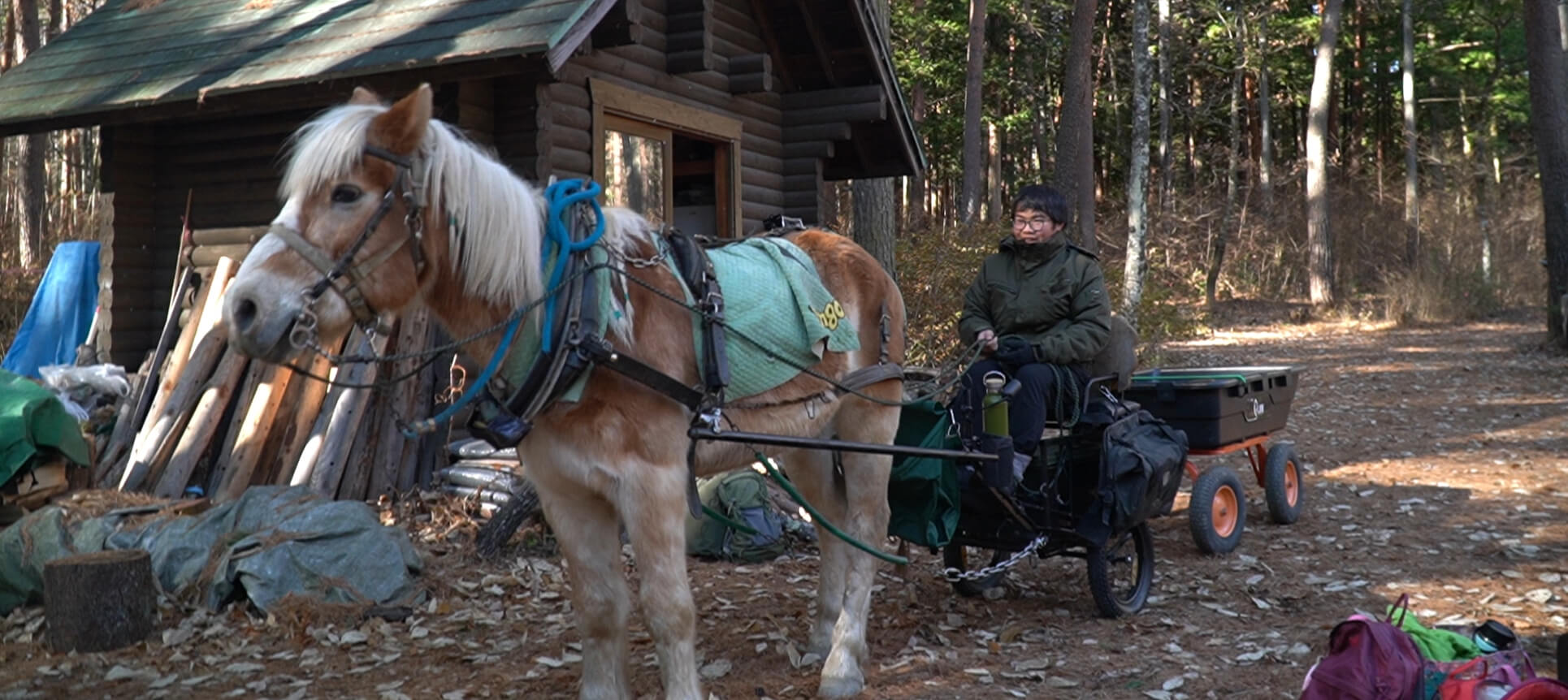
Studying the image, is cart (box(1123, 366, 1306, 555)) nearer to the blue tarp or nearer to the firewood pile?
the firewood pile

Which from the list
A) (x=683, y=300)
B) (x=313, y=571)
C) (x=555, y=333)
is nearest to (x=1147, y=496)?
(x=683, y=300)

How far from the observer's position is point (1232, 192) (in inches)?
1102

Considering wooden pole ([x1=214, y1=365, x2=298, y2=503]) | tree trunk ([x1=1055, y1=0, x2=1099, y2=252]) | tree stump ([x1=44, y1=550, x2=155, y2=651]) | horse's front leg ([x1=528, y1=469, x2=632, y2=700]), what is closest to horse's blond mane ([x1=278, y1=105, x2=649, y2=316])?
horse's front leg ([x1=528, y1=469, x2=632, y2=700])

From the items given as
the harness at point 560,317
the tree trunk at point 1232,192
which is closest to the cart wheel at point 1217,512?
the harness at point 560,317

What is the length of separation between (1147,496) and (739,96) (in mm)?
6279

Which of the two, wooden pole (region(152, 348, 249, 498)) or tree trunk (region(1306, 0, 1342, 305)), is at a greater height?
tree trunk (region(1306, 0, 1342, 305))

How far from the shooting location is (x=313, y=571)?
564 centimetres

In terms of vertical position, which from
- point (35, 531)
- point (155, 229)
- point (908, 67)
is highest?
point (908, 67)

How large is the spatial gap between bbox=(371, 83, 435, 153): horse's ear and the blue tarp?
27.2 feet

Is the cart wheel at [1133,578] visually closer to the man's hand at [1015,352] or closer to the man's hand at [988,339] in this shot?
the man's hand at [1015,352]

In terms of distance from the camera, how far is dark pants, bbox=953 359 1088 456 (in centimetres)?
495

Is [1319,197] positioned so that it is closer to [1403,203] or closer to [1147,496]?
[1403,203]

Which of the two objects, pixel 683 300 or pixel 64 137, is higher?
pixel 64 137

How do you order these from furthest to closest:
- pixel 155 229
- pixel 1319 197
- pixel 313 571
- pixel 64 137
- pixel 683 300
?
pixel 64 137, pixel 1319 197, pixel 155 229, pixel 313 571, pixel 683 300
